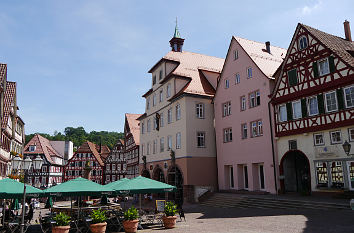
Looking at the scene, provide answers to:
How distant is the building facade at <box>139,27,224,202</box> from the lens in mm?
31422

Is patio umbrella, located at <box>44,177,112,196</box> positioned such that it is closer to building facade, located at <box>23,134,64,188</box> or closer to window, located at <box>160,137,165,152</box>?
window, located at <box>160,137,165,152</box>

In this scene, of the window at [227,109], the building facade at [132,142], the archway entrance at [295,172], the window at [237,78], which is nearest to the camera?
the archway entrance at [295,172]

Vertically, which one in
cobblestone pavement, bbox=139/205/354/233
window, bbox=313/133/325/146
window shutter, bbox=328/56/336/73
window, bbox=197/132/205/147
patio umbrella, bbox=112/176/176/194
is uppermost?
window shutter, bbox=328/56/336/73

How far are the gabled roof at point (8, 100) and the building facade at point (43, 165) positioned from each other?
27399mm

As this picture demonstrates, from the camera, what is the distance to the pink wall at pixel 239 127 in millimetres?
26172

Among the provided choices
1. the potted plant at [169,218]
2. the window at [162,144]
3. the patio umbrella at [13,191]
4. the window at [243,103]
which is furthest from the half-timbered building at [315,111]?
the patio umbrella at [13,191]

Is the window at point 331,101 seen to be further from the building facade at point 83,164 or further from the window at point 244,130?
the building facade at point 83,164

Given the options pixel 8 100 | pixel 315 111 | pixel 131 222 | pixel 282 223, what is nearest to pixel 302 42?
pixel 315 111

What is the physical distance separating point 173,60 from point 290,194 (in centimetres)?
1967

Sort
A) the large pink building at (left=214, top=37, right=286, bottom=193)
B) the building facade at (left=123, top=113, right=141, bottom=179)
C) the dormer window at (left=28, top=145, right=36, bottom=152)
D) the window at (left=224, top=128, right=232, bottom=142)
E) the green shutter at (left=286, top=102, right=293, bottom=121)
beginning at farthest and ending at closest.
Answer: the dormer window at (left=28, top=145, right=36, bottom=152)
the building facade at (left=123, top=113, right=141, bottom=179)
the window at (left=224, top=128, right=232, bottom=142)
the large pink building at (left=214, top=37, right=286, bottom=193)
the green shutter at (left=286, top=102, right=293, bottom=121)

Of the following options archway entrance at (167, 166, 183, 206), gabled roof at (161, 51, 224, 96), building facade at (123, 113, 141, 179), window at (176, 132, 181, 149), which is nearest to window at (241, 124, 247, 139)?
gabled roof at (161, 51, 224, 96)

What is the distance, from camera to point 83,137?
115 meters

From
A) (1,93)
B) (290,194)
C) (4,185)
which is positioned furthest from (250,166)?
(1,93)

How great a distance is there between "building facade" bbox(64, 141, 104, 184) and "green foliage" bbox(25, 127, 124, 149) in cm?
1853
